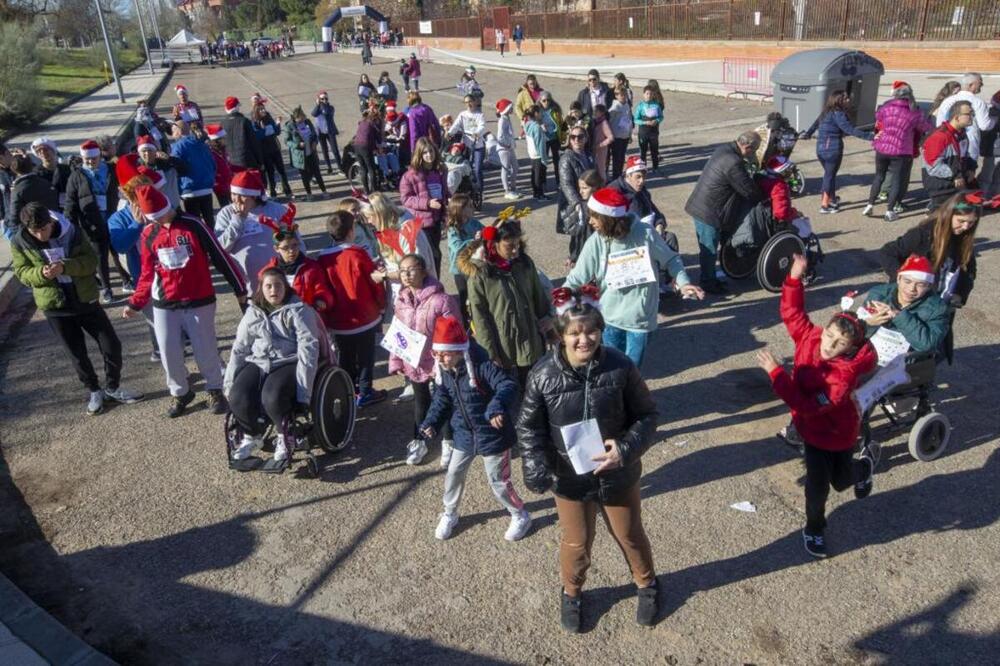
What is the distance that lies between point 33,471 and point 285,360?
7.84 feet

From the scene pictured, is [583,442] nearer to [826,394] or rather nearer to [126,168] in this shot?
[826,394]

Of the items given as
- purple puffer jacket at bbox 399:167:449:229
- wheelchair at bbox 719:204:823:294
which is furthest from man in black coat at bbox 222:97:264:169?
wheelchair at bbox 719:204:823:294

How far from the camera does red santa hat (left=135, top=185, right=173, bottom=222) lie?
5457 millimetres

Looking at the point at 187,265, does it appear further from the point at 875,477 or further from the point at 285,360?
the point at 875,477

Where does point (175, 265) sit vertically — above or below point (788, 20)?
below

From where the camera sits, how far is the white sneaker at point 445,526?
4539 mm

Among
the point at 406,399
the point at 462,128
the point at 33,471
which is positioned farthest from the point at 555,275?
the point at 33,471

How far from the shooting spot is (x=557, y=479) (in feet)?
11.5

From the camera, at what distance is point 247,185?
6.38 m

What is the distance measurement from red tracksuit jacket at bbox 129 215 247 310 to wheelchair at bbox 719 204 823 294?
537 centimetres

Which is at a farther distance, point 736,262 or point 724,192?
point 736,262

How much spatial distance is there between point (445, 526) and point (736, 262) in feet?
16.5

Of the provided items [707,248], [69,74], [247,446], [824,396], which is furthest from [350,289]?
[69,74]

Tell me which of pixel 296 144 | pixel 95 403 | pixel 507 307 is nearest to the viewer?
pixel 507 307
